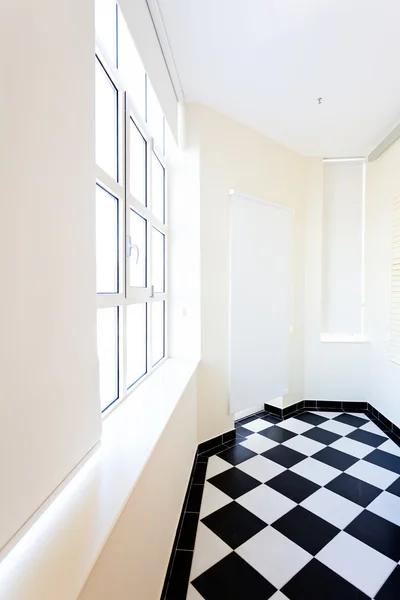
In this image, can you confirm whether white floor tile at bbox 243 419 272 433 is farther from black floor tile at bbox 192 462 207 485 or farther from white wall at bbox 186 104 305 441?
black floor tile at bbox 192 462 207 485

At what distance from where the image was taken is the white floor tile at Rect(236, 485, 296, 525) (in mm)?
1853

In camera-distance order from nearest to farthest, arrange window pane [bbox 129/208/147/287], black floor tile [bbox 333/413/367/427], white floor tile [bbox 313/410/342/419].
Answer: window pane [bbox 129/208/147/287], black floor tile [bbox 333/413/367/427], white floor tile [bbox 313/410/342/419]

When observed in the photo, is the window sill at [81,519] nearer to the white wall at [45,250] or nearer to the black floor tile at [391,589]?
the white wall at [45,250]

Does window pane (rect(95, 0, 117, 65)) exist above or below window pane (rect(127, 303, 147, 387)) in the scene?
Result: above

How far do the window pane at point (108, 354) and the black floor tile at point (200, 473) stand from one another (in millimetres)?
1073

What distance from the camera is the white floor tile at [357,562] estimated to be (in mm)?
1427

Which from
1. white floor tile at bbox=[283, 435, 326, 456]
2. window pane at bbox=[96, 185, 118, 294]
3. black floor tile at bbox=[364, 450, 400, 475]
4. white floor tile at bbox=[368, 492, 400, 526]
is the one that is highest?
window pane at bbox=[96, 185, 118, 294]

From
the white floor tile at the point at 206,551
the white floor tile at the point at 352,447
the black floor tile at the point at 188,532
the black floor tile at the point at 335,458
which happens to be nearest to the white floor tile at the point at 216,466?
the black floor tile at the point at 188,532

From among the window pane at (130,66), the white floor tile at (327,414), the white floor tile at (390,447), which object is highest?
the window pane at (130,66)

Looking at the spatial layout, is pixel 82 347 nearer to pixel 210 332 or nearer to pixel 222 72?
pixel 210 332

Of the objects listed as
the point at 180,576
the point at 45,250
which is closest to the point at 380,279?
the point at 180,576

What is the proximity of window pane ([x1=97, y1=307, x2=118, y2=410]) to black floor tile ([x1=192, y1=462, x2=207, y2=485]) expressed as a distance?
1.07 m

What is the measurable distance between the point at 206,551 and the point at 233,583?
0.21m

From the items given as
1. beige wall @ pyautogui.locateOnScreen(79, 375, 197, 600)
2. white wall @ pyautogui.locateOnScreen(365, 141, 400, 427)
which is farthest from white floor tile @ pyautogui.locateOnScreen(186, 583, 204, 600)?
white wall @ pyautogui.locateOnScreen(365, 141, 400, 427)
